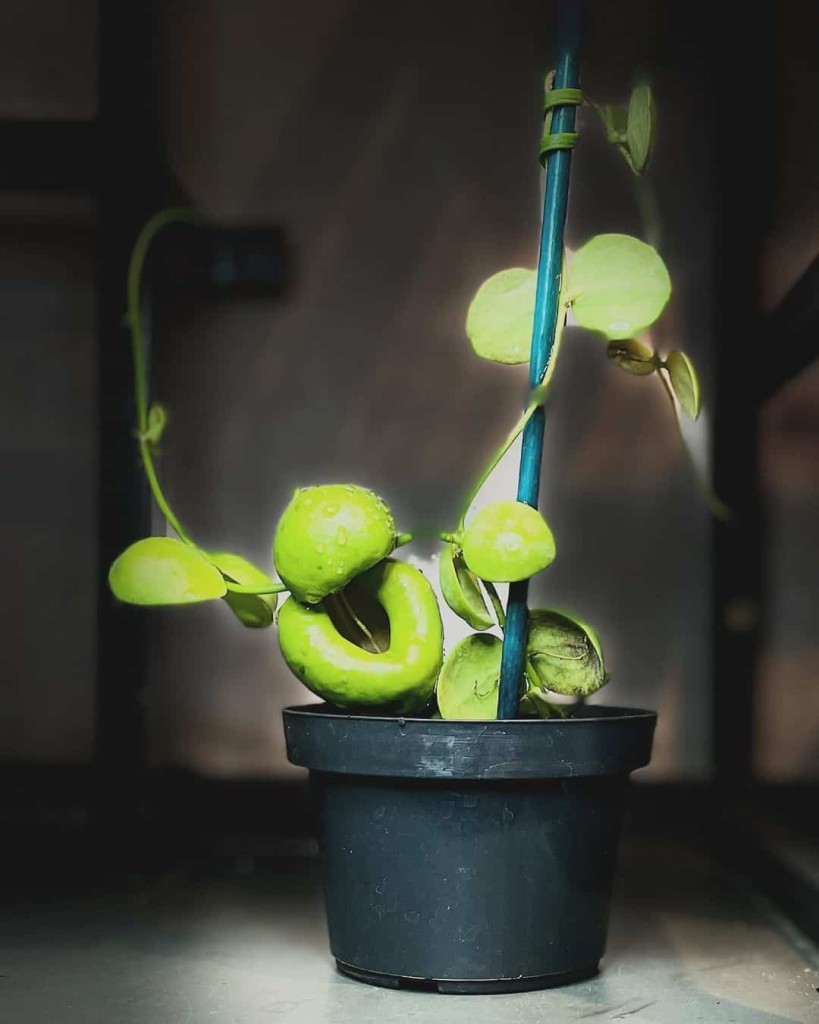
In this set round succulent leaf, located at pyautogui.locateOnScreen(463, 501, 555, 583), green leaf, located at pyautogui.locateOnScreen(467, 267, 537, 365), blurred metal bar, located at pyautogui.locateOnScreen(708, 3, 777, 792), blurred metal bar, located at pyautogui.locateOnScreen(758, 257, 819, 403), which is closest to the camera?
round succulent leaf, located at pyautogui.locateOnScreen(463, 501, 555, 583)

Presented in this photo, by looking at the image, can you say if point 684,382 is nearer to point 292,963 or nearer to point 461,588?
point 461,588

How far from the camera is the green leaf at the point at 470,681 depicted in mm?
930

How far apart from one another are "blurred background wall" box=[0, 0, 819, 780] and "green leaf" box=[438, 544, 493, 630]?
611mm

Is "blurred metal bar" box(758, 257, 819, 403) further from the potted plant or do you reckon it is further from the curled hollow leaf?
the curled hollow leaf

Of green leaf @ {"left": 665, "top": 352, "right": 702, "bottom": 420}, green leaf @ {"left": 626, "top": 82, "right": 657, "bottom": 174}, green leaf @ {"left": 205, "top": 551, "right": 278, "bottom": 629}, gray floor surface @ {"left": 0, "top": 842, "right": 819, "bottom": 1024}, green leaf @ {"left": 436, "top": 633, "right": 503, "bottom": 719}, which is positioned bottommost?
gray floor surface @ {"left": 0, "top": 842, "right": 819, "bottom": 1024}

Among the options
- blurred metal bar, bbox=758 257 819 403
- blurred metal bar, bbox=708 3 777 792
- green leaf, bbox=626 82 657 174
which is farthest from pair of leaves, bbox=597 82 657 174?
blurred metal bar, bbox=708 3 777 792

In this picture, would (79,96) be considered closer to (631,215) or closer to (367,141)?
(367,141)

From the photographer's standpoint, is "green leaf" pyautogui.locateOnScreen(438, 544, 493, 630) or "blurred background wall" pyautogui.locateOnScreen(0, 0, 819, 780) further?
"blurred background wall" pyautogui.locateOnScreen(0, 0, 819, 780)

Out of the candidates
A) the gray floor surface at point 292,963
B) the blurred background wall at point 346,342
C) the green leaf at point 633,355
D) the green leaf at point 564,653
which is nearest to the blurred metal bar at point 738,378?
the blurred background wall at point 346,342

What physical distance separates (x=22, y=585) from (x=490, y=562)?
3.01 feet

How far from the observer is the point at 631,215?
5.23 ft

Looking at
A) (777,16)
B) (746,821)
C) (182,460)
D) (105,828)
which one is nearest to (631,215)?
(777,16)

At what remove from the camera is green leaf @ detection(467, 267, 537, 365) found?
3.12 ft

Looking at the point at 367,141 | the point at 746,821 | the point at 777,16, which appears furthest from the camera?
the point at 367,141
